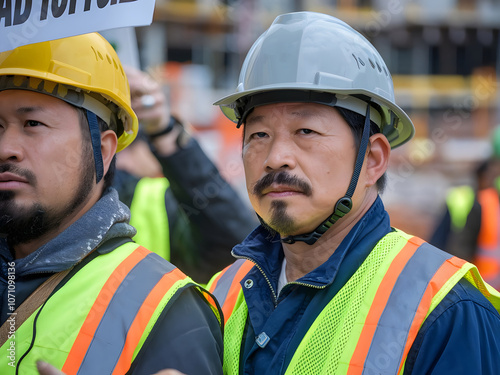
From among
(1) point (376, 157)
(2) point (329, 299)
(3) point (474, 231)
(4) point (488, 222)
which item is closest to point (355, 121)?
(1) point (376, 157)

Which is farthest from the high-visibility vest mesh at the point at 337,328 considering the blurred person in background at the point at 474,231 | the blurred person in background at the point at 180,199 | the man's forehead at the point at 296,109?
the blurred person in background at the point at 474,231

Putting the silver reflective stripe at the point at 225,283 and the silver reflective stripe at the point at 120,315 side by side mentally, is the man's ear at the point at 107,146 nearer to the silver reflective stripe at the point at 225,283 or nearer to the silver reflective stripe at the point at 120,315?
the silver reflective stripe at the point at 120,315

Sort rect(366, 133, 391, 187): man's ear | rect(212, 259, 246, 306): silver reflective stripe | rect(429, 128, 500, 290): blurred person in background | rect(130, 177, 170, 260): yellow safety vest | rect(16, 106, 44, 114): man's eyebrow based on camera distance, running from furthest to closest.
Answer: rect(429, 128, 500, 290): blurred person in background < rect(130, 177, 170, 260): yellow safety vest < rect(212, 259, 246, 306): silver reflective stripe < rect(366, 133, 391, 187): man's ear < rect(16, 106, 44, 114): man's eyebrow

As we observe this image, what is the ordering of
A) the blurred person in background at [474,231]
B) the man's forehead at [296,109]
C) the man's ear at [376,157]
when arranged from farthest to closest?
the blurred person in background at [474,231]
the man's ear at [376,157]
the man's forehead at [296,109]

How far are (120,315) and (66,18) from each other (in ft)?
3.21

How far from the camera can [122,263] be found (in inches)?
86.8

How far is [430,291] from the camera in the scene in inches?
82.0

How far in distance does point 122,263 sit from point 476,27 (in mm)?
35055

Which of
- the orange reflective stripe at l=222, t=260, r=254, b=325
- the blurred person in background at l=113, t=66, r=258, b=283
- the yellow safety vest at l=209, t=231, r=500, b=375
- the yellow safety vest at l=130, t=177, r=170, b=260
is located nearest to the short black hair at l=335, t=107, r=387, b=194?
the yellow safety vest at l=209, t=231, r=500, b=375

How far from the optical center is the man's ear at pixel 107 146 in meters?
2.41

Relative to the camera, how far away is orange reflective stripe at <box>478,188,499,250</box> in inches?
239

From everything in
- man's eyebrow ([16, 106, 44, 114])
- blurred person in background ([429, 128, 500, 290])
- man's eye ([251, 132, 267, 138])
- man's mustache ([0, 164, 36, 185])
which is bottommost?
blurred person in background ([429, 128, 500, 290])

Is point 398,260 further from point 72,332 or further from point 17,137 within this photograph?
point 17,137

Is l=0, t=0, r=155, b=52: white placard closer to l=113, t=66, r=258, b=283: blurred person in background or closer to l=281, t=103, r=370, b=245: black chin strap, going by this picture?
l=281, t=103, r=370, b=245: black chin strap
